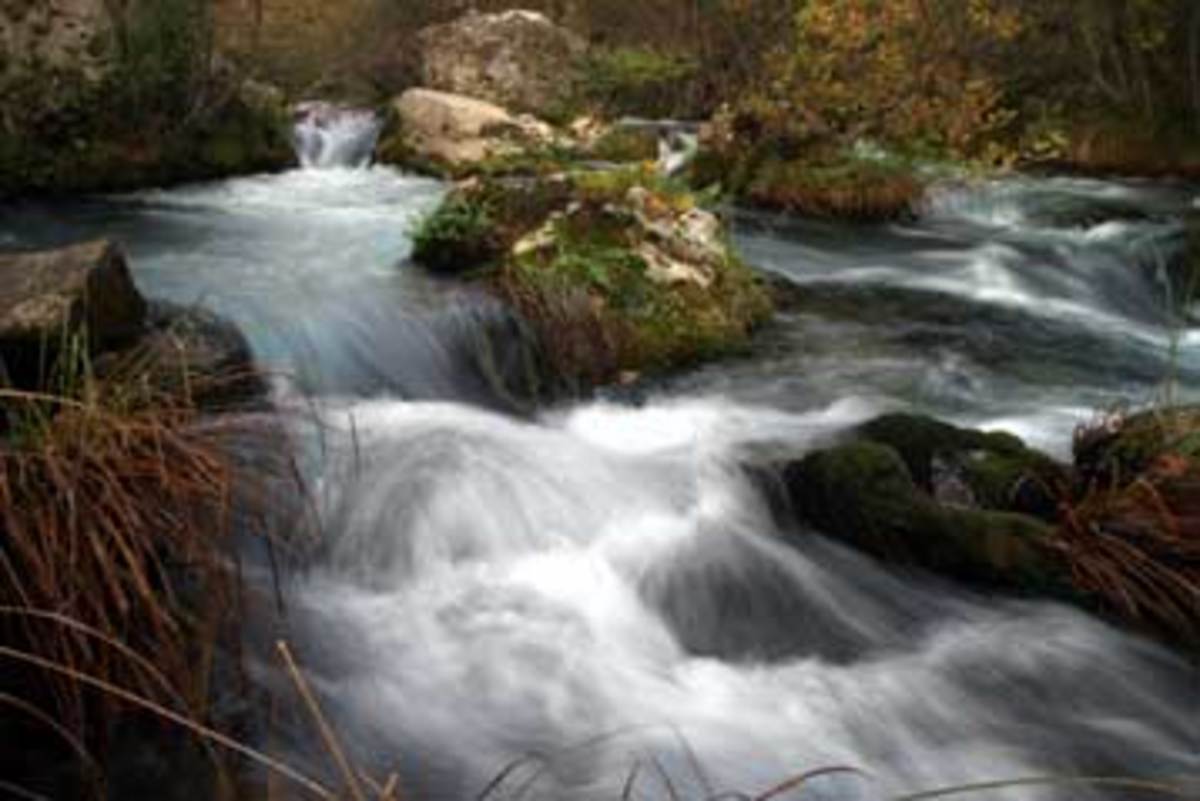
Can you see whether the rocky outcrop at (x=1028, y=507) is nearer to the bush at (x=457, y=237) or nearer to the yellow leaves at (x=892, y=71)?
the bush at (x=457, y=237)

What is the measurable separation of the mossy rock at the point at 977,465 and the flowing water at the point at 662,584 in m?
0.52

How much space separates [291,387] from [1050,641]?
378 centimetres

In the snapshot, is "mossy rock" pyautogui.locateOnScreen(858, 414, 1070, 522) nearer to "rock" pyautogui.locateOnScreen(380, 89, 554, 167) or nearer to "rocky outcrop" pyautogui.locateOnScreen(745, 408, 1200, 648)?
"rocky outcrop" pyautogui.locateOnScreen(745, 408, 1200, 648)

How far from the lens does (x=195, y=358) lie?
5.76 meters

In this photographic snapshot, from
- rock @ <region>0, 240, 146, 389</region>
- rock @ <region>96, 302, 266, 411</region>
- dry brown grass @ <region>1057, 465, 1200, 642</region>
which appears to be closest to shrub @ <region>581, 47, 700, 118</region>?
rock @ <region>96, 302, 266, 411</region>

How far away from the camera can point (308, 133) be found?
51.6 ft

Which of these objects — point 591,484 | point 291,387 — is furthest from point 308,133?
point 591,484

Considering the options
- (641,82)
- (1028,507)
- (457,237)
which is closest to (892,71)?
(457,237)

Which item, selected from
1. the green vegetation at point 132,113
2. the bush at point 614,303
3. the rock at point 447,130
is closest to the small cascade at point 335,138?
the rock at point 447,130

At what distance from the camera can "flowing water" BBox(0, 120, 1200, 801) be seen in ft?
13.1

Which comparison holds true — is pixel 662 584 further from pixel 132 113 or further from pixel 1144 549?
pixel 132 113

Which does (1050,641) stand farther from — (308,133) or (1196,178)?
(308,133)

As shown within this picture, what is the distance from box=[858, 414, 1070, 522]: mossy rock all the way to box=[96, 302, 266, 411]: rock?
277 cm

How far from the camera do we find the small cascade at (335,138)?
15188mm
